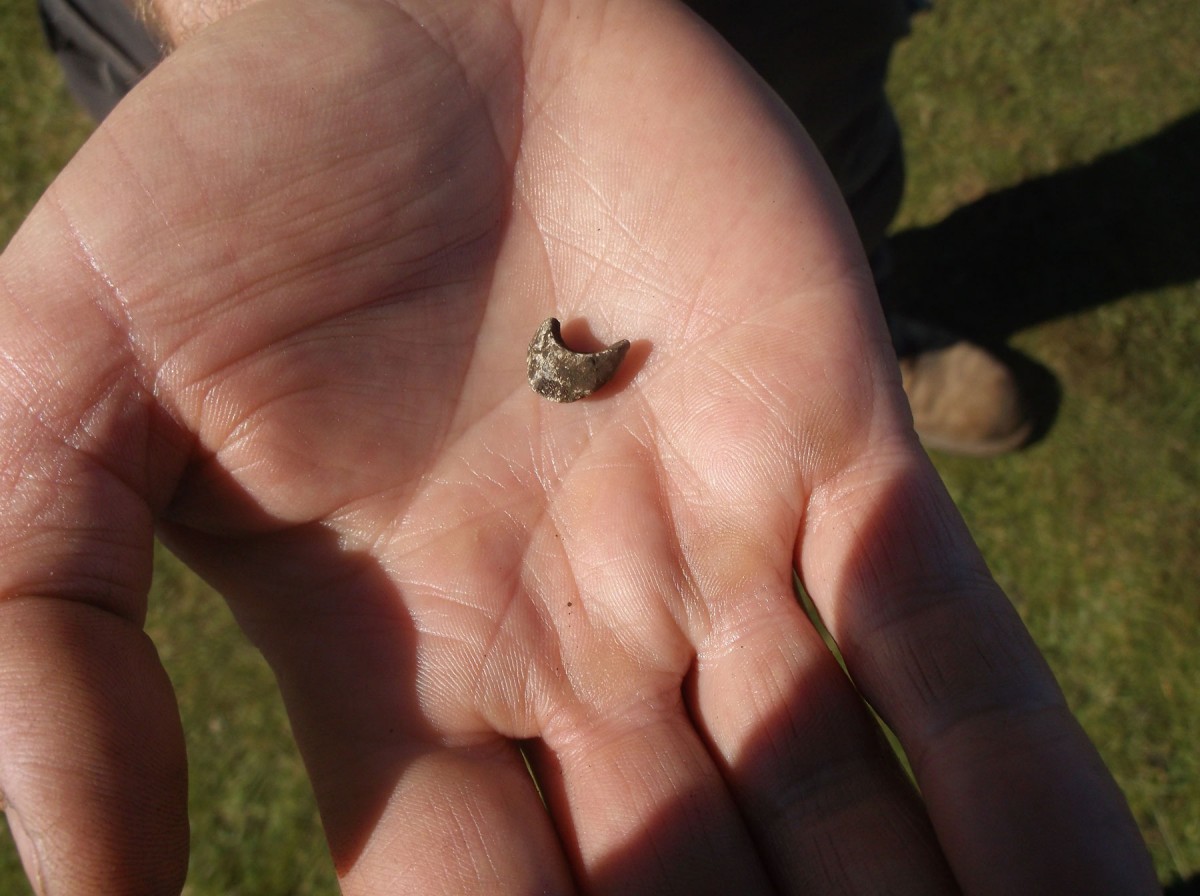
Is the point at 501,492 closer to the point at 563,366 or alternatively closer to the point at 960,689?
the point at 563,366

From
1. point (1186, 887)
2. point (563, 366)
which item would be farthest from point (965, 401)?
point (563, 366)

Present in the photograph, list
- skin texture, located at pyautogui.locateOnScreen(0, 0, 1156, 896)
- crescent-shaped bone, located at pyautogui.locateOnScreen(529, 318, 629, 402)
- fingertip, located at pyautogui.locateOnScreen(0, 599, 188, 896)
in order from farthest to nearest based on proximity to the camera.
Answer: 1. crescent-shaped bone, located at pyautogui.locateOnScreen(529, 318, 629, 402)
2. skin texture, located at pyautogui.locateOnScreen(0, 0, 1156, 896)
3. fingertip, located at pyautogui.locateOnScreen(0, 599, 188, 896)

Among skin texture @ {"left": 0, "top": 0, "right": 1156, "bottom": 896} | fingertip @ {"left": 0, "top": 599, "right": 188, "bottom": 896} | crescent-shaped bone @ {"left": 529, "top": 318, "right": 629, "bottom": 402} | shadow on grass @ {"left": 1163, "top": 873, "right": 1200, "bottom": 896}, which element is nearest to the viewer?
fingertip @ {"left": 0, "top": 599, "right": 188, "bottom": 896}

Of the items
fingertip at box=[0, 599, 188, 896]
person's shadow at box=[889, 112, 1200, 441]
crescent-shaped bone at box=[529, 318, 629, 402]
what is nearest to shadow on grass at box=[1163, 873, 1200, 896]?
person's shadow at box=[889, 112, 1200, 441]

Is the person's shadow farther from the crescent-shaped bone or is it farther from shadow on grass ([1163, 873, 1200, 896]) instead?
the crescent-shaped bone

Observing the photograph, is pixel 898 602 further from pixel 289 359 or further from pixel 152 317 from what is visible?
pixel 152 317

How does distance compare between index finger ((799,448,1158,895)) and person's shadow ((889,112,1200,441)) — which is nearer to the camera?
index finger ((799,448,1158,895))
